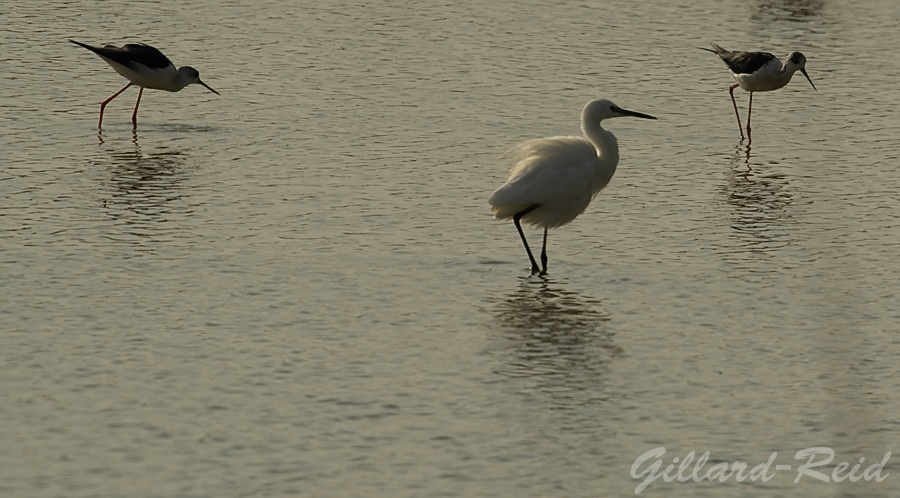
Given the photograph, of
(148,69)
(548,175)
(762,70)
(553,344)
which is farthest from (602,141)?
(148,69)

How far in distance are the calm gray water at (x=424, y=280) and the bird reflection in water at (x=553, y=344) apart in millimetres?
30

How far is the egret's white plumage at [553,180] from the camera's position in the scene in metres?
12.6

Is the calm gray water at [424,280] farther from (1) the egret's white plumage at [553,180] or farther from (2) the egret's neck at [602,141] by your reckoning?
(2) the egret's neck at [602,141]

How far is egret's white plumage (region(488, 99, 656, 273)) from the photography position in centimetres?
1259

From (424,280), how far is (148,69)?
7973 millimetres

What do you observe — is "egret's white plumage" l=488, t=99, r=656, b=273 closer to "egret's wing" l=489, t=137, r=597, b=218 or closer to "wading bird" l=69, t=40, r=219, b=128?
"egret's wing" l=489, t=137, r=597, b=218

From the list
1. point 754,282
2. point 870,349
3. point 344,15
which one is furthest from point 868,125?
point 344,15

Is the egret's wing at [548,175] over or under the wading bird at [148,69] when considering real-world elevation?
over

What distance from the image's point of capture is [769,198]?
1535 cm

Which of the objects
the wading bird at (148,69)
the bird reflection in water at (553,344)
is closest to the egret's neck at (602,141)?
the bird reflection in water at (553,344)

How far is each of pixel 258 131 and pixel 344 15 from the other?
8.03 meters

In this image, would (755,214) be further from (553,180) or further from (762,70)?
(762,70)

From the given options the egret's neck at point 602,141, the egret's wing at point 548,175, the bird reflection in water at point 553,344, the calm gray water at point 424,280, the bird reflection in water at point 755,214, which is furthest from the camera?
the egret's neck at point 602,141

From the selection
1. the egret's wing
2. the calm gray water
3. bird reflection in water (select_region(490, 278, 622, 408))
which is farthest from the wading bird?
bird reflection in water (select_region(490, 278, 622, 408))
